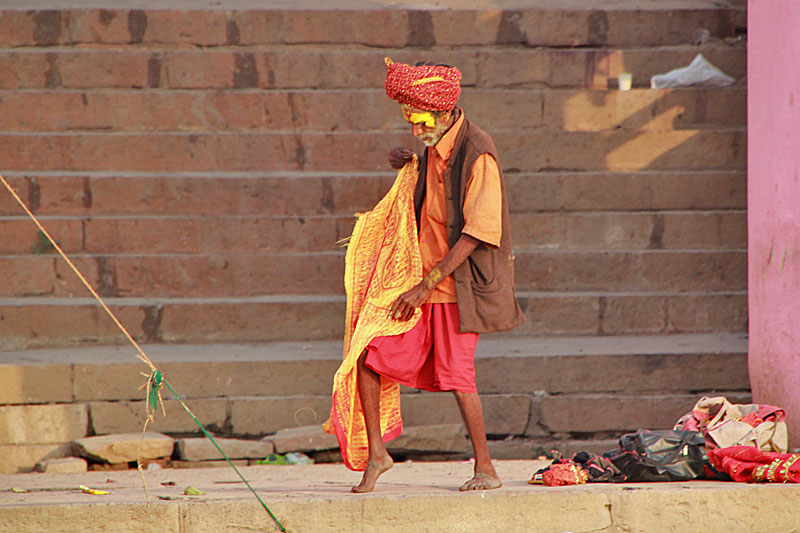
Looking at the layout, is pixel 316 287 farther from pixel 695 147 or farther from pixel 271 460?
pixel 695 147

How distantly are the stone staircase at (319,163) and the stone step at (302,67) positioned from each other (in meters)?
0.02

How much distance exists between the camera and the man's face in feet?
14.4

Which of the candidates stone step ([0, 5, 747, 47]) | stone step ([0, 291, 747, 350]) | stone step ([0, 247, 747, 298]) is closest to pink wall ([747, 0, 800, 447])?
stone step ([0, 291, 747, 350])

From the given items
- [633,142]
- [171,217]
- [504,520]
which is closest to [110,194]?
[171,217]

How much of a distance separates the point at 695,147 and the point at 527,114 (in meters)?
1.27

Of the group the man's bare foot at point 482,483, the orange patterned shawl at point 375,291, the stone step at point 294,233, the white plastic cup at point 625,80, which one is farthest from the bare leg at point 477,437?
the white plastic cup at point 625,80

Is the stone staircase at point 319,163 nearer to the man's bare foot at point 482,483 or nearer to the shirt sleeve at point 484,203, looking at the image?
the man's bare foot at point 482,483

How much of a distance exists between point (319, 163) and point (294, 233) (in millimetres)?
666

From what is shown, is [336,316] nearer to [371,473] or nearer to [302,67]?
[302,67]

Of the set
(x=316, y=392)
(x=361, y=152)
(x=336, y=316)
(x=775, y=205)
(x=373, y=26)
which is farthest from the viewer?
(x=373, y=26)

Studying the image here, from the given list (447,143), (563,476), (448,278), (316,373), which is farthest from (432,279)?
(316,373)

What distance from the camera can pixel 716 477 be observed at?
4766 millimetres

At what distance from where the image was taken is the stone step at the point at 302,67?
8.02m

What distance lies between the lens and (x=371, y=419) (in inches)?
175
